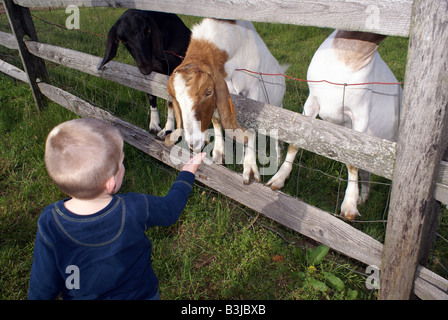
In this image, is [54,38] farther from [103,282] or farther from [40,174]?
[103,282]

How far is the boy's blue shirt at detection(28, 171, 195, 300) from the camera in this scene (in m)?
1.38

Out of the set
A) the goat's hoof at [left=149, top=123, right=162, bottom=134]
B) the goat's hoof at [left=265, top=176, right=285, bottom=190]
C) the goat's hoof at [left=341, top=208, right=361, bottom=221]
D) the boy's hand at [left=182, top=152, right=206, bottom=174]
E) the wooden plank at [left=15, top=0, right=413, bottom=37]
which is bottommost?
the goat's hoof at [left=341, top=208, right=361, bottom=221]

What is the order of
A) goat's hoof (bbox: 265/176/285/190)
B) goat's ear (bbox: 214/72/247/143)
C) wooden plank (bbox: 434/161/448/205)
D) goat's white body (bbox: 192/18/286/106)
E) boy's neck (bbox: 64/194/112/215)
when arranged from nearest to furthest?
boy's neck (bbox: 64/194/112/215)
wooden plank (bbox: 434/161/448/205)
goat's ear (bbox: 214/72/247/143)
goat's white body (bbox: 192/18/286/106)
goat's hoof (bbox: 265/176/285/190)

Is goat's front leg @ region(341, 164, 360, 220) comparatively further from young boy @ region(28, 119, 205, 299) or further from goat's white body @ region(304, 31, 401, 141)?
young boy @ region(28, 119, 205, 299)

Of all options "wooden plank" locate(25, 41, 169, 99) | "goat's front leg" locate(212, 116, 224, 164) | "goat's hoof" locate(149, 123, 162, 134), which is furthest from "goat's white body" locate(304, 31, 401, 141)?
"goat's hoof" locate(149, 123, 162, 134)

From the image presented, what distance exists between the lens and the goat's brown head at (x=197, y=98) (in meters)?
2.02

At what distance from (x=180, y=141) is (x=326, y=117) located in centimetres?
156

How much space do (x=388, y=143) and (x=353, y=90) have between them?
0.83m

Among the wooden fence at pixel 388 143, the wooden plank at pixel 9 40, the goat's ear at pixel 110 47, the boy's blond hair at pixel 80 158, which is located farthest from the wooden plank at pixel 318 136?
the wooden plank at pixel 9 40

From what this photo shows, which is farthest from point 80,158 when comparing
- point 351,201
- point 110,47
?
point 110,47

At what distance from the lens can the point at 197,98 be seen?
2023 millimetres

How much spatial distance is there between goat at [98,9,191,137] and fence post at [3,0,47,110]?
1.72 metres

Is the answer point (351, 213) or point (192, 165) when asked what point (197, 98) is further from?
point (351, 213)

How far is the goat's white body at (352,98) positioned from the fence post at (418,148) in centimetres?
63
